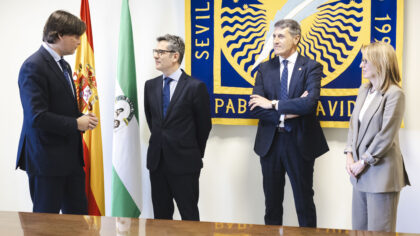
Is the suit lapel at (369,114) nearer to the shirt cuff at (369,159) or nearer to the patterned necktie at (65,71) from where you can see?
the shirt cuff at (369,159)

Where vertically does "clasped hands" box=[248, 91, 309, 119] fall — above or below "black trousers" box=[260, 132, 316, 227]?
above

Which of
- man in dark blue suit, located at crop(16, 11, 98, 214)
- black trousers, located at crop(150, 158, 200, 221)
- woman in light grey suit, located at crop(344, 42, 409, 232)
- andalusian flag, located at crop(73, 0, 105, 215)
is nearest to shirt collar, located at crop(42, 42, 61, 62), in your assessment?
man in dark blue suit, located at crop(16, 11, 98, 214)

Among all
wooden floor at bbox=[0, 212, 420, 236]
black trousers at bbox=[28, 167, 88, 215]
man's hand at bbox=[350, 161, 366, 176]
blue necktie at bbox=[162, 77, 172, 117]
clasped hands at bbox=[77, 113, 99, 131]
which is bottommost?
black trousers at bbox=[28, 167, 88, 215]

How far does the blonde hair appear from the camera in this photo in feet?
8.98

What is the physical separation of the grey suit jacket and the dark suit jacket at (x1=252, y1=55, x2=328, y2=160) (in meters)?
0.52

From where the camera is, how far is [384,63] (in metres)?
2.74

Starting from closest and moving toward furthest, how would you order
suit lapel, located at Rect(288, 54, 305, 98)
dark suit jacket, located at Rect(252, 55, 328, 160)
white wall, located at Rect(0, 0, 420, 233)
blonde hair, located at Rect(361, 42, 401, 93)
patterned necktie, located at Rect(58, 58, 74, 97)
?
blonde hair, located at Rect(361, 42, 401, 93) < patterned necktie, located at Rect(58, 58, 74, 97) < dark suit jacket, located at Rect(252, 55, 328, 160) < suit lapel, located at Rect(288, 54, 305, 98) < white wall, located at Rect(0, 0, 420, 233)

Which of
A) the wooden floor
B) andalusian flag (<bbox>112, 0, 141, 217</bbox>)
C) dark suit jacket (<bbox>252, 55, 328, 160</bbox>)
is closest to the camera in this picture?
the wooden floor

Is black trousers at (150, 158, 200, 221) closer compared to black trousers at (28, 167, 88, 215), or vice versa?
black trousers at (28, 167, 88, 215)

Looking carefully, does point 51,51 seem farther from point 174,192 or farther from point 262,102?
point 262,102

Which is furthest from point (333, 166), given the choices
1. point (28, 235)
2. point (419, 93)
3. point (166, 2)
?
point (28, 235)

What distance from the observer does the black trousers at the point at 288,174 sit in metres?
3.35

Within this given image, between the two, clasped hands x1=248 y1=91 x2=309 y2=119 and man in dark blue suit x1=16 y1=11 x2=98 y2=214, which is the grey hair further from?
man in dark blue suit x1=16 y1=11 x2=98 y2=214

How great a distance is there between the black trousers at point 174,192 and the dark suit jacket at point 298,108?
581 millimetres
